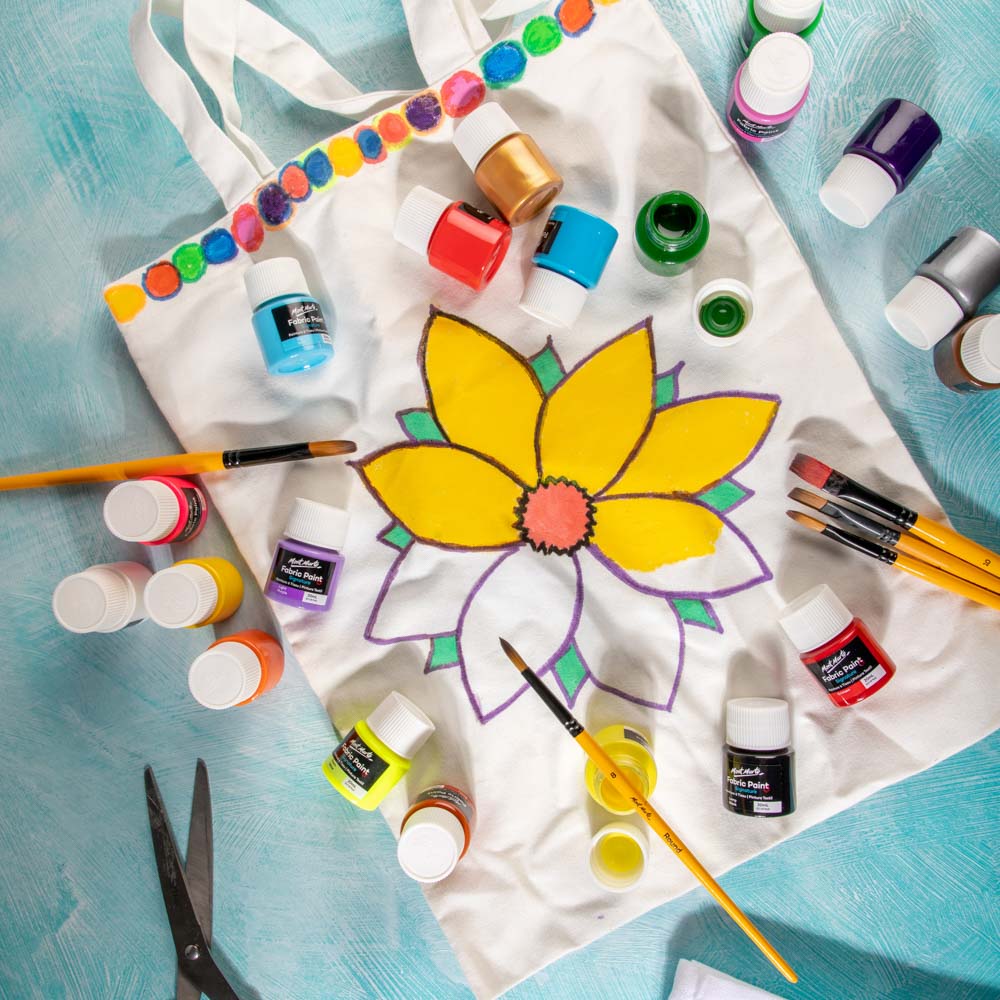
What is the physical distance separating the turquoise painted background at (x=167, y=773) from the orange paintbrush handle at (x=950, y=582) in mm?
167

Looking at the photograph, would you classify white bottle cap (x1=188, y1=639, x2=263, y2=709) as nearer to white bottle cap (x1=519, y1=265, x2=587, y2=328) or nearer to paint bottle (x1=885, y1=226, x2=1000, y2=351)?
white bottle cap (x1=519, y1=265, x2=587, y2=328)

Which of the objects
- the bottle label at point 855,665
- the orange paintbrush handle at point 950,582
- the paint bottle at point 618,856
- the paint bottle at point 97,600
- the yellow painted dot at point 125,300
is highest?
the orange paintbrush handle at point 950,582

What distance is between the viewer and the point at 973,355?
60cm

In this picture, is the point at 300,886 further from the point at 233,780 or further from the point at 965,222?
the point at 965,222

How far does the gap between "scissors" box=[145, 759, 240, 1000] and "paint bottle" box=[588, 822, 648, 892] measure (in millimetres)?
347

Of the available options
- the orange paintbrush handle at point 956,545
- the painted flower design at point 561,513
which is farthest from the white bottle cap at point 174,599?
the orange paintbrush handle at point 956,545

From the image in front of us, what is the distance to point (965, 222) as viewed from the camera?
66 cm

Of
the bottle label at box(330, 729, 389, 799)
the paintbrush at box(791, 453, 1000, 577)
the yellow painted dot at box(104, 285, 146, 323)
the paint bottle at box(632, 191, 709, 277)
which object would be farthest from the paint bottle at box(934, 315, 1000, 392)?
the yellow painted dot at box(104, 285, 146, 323)

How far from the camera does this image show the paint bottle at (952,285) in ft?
2.02

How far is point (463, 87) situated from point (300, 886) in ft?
2.39

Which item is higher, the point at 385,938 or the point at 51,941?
the point at 385,938

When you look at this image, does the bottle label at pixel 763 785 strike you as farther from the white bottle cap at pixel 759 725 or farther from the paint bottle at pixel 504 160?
the paint bottle at pixel 504 160

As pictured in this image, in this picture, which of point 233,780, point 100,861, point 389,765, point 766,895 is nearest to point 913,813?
point 766,895

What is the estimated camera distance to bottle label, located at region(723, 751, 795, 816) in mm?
606
